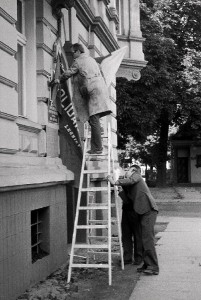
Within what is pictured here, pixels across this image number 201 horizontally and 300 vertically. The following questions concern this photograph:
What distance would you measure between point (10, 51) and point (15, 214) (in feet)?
6.69

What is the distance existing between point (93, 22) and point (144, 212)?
5.64m

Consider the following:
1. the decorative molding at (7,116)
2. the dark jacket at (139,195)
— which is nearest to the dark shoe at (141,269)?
the dark jacket at (139,195)

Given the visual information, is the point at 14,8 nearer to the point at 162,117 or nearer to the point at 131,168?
the point at 131,168

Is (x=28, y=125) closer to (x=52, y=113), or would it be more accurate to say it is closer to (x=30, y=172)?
(x=30, y=172)

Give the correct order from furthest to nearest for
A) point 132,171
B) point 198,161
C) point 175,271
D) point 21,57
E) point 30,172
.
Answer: point 198,161 < point 132,171 < point 175,271 < point 21,57 < point 30,172

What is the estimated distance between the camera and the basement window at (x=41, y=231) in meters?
8.06

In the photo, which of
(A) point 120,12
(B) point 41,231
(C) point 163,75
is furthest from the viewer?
(C) point 163,75

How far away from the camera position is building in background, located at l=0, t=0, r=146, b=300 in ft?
21.4

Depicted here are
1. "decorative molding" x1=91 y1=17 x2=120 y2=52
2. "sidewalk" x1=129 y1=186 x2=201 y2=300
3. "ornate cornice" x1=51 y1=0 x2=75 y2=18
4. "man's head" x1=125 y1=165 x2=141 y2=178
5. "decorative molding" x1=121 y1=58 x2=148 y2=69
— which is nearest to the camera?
"sidewalk" x1=129 y1=186 x2=201 y2=300

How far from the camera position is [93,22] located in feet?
40.8

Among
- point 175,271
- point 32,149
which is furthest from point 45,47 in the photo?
point 175,271

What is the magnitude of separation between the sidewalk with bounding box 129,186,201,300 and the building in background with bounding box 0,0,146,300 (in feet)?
4.97

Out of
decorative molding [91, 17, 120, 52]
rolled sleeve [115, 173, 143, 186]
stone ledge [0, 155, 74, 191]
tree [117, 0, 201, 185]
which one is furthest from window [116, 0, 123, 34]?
rolled sleeve [115, 173, 143, 186]

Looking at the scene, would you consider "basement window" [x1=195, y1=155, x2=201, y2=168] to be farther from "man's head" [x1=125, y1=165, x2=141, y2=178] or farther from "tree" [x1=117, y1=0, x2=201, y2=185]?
"man's head" [x1=125, y1=165, x2=141, y2=178]
